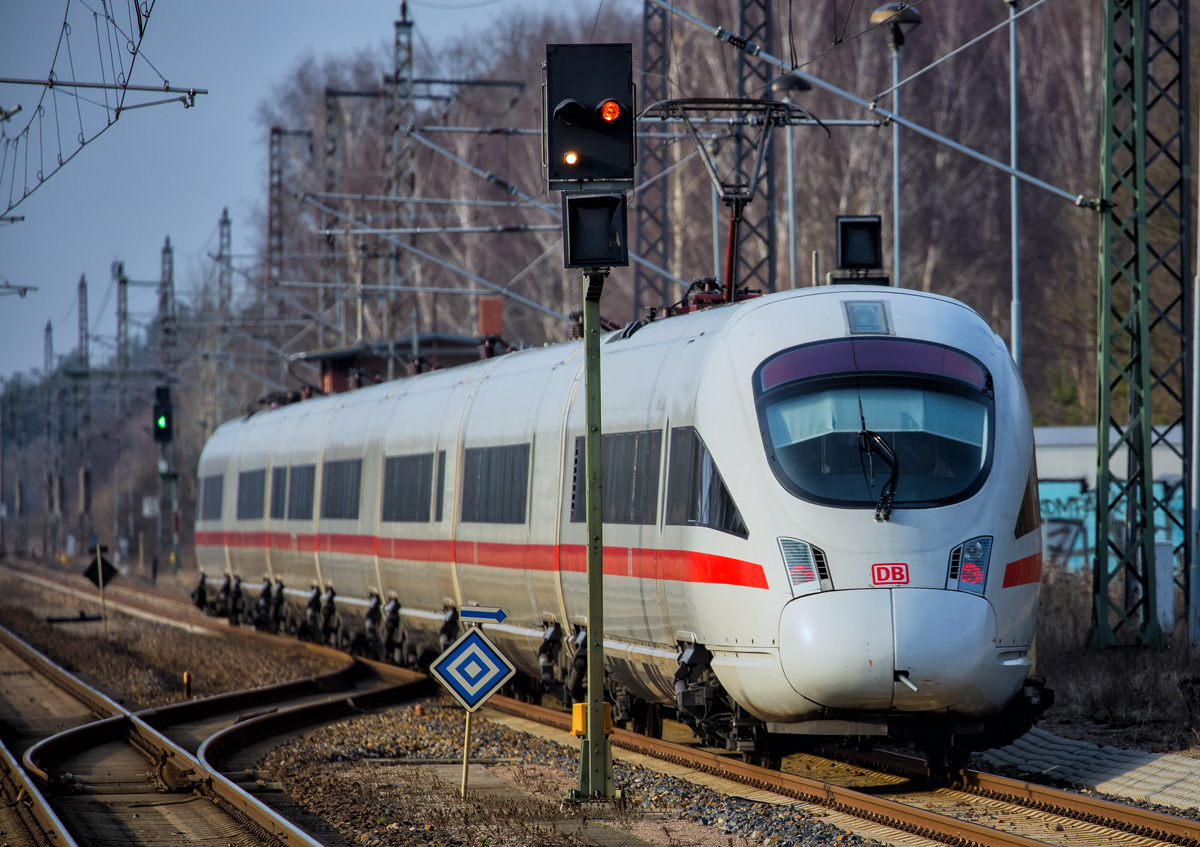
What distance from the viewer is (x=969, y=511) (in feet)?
35.0

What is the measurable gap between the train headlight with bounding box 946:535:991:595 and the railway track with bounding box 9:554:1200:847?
1.37 metres

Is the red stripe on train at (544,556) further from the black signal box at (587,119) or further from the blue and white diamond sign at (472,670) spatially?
the black signal box at (587,119)

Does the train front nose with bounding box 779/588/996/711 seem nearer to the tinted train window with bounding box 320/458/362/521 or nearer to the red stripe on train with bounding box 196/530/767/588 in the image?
the red stripe on train with bounding box 196/530/767/588

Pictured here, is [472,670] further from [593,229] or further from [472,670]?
[593,229]

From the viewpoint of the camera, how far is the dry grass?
525 inches

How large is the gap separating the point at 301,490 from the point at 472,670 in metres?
14.3

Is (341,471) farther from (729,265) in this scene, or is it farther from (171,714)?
(729,265)

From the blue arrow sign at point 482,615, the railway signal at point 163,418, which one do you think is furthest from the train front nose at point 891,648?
the railway signal at point 163,418

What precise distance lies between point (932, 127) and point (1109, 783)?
144 feet

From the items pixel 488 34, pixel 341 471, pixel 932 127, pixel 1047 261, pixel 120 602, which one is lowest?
pixel 120 602

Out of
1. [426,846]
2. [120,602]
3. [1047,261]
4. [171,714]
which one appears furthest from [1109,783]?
[1047,261]

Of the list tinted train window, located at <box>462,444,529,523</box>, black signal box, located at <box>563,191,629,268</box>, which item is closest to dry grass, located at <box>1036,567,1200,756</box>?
tinted train window, located at <box>462,444,529,523</box>

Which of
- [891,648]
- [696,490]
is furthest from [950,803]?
[696,490]

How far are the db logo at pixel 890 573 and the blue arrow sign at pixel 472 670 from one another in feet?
10.5
